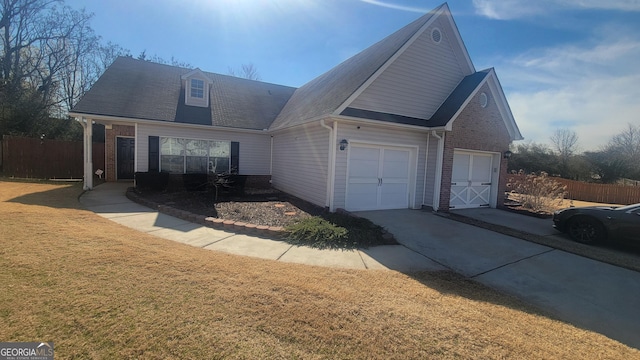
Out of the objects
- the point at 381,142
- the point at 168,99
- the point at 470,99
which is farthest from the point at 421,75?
the point at 168,99

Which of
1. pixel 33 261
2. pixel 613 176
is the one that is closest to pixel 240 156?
pixel 33 261

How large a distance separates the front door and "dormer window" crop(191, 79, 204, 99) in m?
4.27

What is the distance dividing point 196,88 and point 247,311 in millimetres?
13655

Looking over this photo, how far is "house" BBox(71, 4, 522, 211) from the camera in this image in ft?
30.0

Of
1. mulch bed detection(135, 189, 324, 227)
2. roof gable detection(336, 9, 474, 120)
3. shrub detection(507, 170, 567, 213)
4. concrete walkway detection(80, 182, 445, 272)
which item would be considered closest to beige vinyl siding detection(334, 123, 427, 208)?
roof gable detection(336, 9, 474, 120)

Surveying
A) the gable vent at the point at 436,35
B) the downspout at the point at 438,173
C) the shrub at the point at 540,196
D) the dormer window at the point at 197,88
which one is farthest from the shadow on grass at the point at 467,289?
the dormer window at the point at 197,88

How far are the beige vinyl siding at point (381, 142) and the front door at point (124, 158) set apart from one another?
1212 centimetres

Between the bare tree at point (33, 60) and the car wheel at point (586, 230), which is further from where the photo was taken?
the bare tree at point (33, 60)

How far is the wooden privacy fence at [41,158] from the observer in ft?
47.4

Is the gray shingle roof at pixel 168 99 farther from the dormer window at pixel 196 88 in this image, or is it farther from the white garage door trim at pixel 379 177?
the white garage door trim at pixel 379 177

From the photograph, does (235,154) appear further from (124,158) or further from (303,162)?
(124,158)

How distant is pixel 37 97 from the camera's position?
64.1ft

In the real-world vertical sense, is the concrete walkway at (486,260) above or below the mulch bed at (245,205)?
below

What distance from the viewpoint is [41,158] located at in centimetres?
1482
